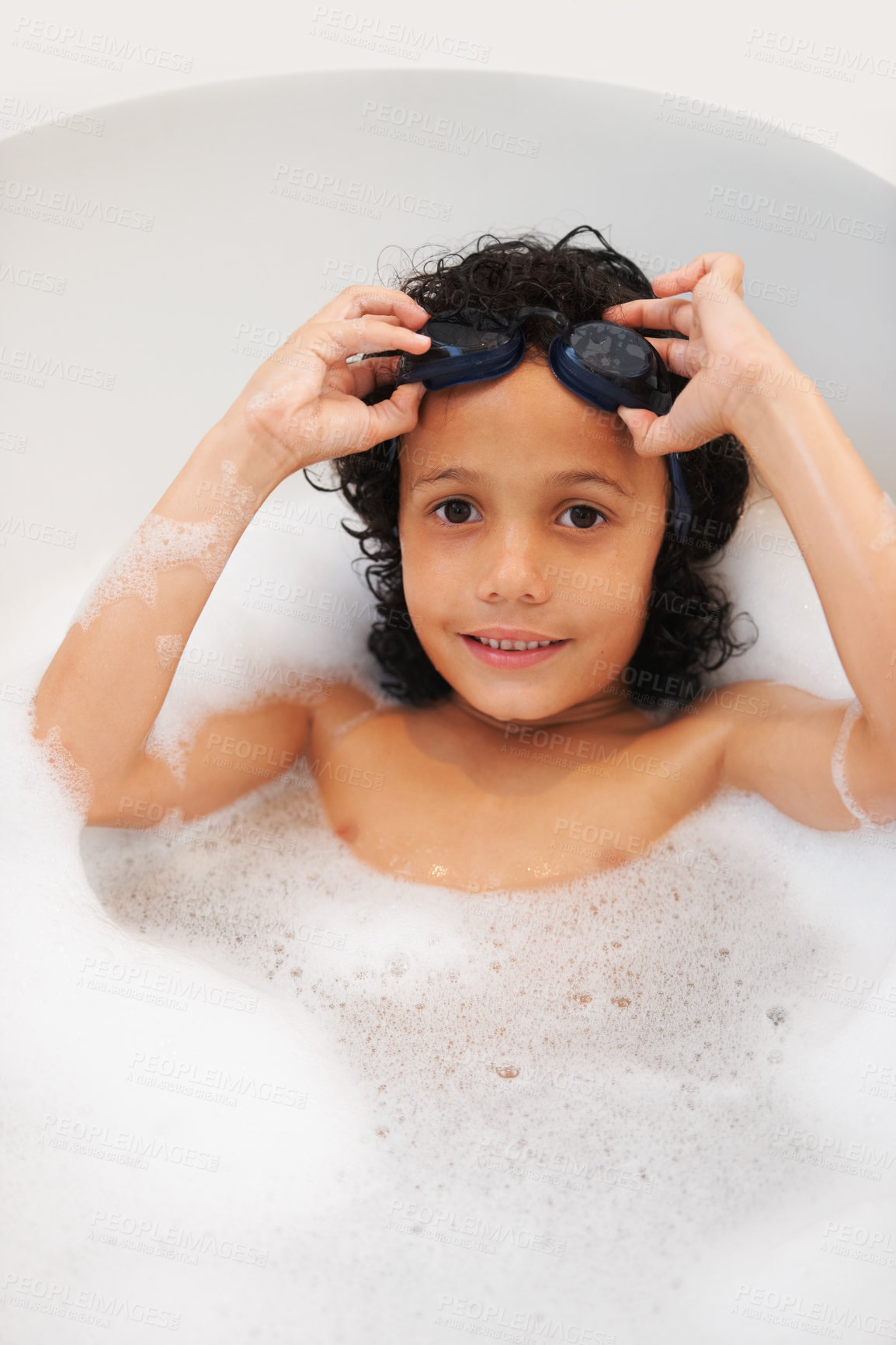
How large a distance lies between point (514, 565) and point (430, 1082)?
0.50 m

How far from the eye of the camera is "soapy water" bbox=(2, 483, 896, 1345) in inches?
39.6

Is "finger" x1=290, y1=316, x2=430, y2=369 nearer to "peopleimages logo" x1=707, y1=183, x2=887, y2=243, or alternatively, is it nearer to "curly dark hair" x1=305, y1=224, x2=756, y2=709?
"curly dark hair" x1=305, y1=224, x2=756, y2=709

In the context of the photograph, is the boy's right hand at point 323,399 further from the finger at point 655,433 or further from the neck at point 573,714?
the neck at point 573,714

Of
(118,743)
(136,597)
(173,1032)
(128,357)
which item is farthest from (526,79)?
(173,1032)

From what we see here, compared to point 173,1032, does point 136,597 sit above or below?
above

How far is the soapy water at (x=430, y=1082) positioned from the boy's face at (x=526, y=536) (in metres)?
0.23

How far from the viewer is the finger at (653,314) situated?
3.45 ft

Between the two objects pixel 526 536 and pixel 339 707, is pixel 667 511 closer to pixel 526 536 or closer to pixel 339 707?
pixel 526 536

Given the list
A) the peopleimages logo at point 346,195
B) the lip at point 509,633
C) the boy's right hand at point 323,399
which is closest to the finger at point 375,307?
the boy's right hand at point 323,399

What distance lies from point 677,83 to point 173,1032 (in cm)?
109

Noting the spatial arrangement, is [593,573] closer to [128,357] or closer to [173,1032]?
[173,1032]

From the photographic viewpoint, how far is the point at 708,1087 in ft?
3.67

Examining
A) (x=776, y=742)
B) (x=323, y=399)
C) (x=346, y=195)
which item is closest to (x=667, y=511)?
(x=776, y=742)

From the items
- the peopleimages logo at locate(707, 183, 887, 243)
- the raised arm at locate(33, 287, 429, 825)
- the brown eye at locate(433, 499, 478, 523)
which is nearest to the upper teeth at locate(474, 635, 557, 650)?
the brown eye at locate(433, 499, 478, 523)
